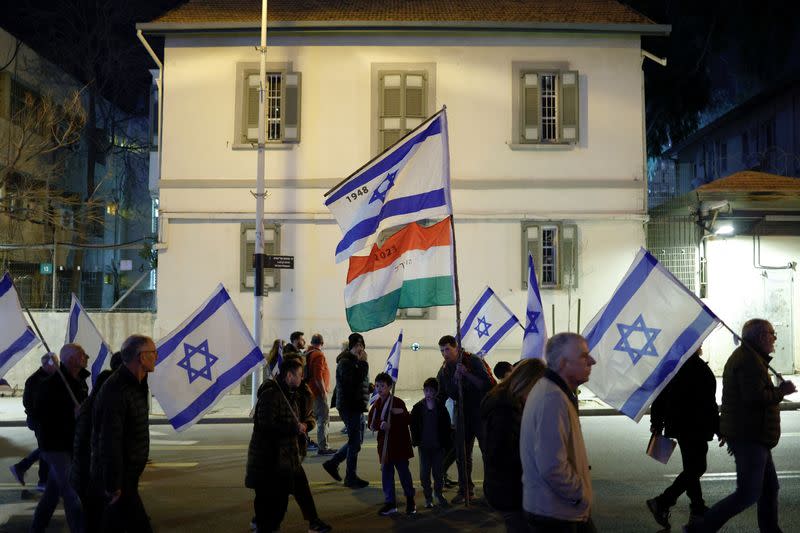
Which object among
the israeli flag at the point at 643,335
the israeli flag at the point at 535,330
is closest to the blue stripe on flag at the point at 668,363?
the israeli flag at the point at 643,335

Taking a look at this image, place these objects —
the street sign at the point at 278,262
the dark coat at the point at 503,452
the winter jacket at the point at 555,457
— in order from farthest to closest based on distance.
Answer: the street sign at the point at 278,262 < the dark coat at the point at 503,452 < the winter jacket at the point at 555,457

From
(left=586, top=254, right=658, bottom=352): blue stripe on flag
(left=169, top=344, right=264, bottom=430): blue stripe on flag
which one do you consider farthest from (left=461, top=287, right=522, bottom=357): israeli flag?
(left=169, top=344, right=264, bottom=430): blue stripe on flag

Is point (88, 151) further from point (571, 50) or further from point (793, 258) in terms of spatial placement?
point (793, 258)

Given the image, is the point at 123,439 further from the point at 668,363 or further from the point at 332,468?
the point at 332,468

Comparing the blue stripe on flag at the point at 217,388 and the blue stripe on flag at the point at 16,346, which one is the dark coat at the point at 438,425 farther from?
the blue stripe on flag at the point at 16,346

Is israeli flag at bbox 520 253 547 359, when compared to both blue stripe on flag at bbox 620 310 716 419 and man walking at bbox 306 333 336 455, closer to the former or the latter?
blue stripe on flag at bbox 620 310 716 419

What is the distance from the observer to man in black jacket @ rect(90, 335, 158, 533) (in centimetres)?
610

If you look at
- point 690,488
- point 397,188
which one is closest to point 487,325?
point 397,188

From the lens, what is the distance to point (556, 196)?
21.6 metres

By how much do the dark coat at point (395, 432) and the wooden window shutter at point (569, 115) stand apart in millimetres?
13637

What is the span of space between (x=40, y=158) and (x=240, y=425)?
57.0 feet

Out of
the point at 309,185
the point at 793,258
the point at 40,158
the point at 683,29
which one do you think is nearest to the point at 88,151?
the point at 40,158

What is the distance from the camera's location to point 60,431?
8.02m

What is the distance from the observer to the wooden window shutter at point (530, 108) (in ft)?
71.2
